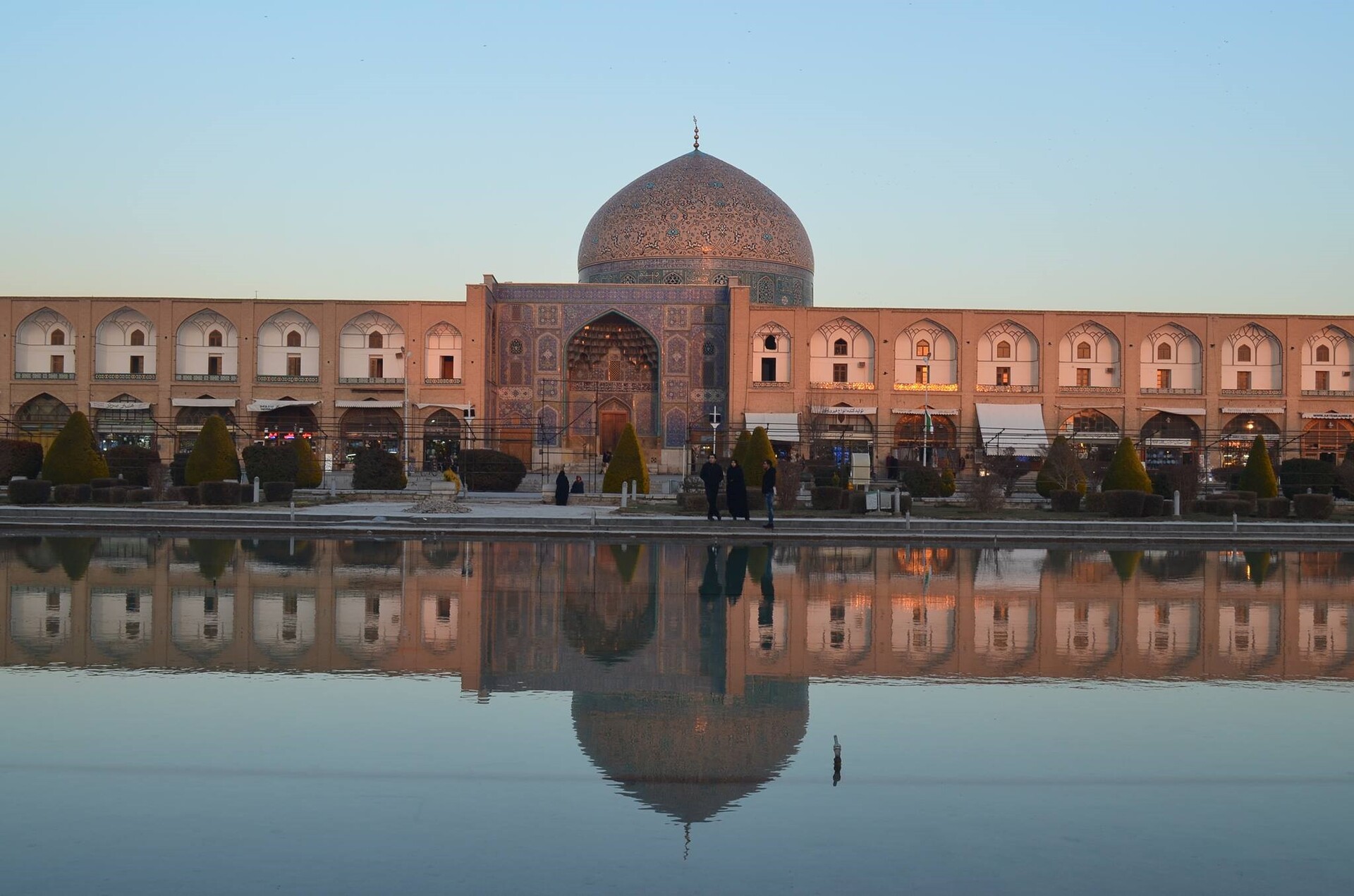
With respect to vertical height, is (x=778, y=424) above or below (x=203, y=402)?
below

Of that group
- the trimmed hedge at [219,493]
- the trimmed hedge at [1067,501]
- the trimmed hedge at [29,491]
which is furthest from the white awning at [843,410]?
the trimmed hedge at [29,491]

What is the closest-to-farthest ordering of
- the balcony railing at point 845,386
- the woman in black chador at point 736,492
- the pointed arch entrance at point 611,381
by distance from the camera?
the woman in black chador at point 736,492 → the balcony railing at point 845,386 → the pointed arch entrance at point 611,381

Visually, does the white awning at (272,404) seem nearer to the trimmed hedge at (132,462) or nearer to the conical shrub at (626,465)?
the trimmed hedge at (132,462)

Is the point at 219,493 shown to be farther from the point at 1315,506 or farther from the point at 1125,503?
the point at 1315,506

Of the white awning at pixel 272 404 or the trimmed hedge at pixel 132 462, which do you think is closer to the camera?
the trimmed hedge at pixel 132 462

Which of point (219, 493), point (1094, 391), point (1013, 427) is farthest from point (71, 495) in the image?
point (1094, 391)

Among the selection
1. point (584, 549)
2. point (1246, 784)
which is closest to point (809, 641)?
point (1246, 784)

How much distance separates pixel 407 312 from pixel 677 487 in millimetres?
9996

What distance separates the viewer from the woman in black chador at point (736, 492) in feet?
50.3

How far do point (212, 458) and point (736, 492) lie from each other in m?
7.91

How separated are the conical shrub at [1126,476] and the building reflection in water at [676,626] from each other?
21.4 ft

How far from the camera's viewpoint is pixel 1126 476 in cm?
1802

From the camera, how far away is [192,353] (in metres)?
30.7

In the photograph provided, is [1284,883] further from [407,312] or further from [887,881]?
[407,312]
